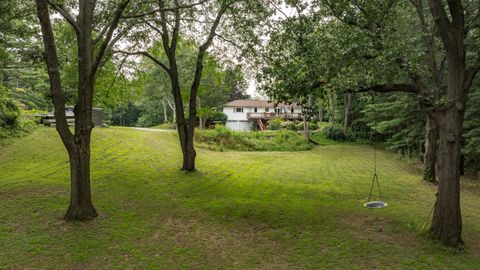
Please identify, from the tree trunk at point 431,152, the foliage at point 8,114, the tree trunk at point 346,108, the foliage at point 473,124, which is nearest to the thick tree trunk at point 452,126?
the foliage at point 473,124

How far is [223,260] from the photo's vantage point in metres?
6.50

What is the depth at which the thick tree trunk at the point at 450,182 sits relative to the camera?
717 cm

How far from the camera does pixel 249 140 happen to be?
1128 inches

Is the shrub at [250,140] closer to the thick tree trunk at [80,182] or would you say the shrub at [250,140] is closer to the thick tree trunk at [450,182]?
the thick tree trunk at [80,182]

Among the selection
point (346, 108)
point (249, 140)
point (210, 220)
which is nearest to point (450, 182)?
point (210, 220)

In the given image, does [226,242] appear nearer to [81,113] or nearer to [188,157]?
[81,113]

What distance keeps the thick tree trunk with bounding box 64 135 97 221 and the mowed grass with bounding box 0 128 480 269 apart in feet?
0.99

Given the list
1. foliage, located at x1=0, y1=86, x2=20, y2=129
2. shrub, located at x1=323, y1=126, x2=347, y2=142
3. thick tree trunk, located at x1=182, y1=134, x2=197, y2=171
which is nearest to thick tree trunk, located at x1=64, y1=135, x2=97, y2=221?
thick tree trunk, located at x1=182, y1=134, x2=197, y2=171

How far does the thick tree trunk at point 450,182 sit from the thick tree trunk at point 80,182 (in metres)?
8.22

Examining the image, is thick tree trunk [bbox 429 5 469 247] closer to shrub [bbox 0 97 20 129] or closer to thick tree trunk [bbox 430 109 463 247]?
thick tree trunk [bbox 430 109 463 247]

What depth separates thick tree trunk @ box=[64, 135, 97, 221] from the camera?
7.68 metres

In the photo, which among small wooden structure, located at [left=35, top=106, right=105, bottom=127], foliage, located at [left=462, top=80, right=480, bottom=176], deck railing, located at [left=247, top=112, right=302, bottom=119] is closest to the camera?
foliage, located at [left=462, top=80, right=480, bottom=176]

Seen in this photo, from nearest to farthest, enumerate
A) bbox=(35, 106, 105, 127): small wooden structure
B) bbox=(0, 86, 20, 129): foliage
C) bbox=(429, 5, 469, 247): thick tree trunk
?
bbox=(429, 5, 469, 247): thick tree trunk → bbox=(0, 86, 20, 129): foliage → bbox=(35, 106, 105, 127): small wooden structure

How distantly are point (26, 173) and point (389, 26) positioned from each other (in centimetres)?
1326
